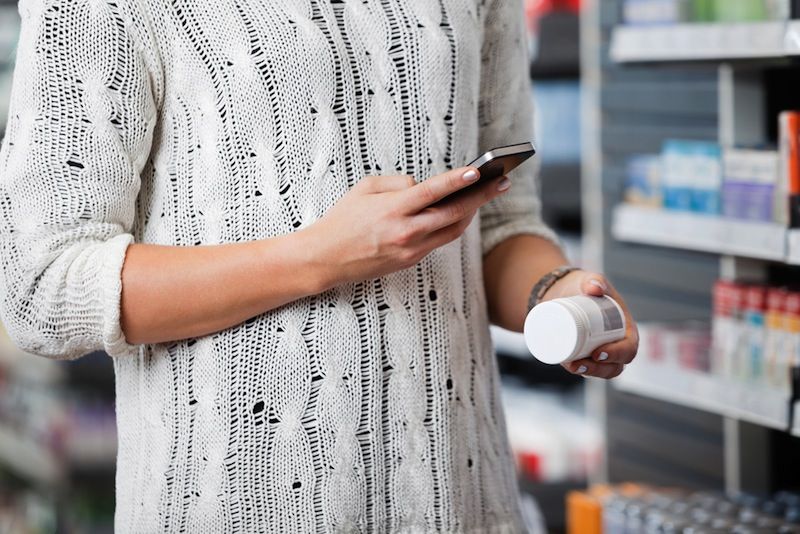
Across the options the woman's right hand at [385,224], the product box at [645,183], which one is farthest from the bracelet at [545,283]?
the product box at [645,183]

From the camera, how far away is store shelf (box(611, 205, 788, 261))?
7.13ft

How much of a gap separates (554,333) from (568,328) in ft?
0.07

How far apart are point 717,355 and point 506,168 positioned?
1432mm

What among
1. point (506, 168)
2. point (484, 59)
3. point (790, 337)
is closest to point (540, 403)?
point (790, 337)

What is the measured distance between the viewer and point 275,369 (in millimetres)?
1303

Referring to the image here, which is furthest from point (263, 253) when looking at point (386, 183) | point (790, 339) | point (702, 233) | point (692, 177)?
point (692, 177)

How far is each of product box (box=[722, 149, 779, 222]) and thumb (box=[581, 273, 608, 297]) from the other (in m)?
1.02

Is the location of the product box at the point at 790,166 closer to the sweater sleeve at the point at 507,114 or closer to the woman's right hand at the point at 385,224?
the sweater sleeve at the point at 507,114

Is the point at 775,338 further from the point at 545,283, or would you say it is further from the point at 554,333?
the point at 554,333

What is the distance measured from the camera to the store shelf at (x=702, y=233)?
2.17 metres

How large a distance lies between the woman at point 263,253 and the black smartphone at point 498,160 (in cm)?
1

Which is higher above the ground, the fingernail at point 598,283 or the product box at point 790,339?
the fingernail at point 598,283

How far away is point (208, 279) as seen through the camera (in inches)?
48.7

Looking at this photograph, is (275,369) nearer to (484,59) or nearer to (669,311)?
(484,59)
